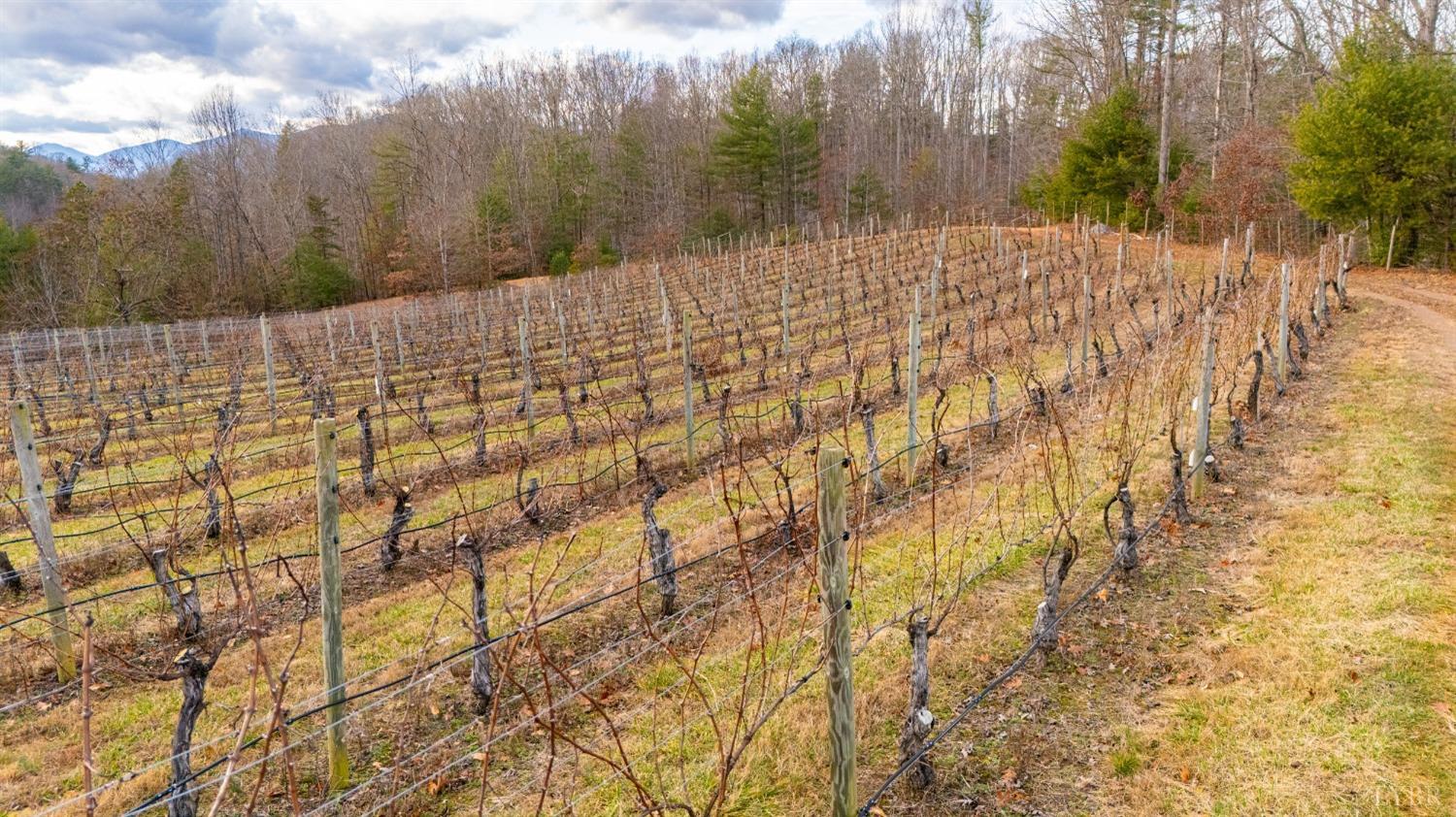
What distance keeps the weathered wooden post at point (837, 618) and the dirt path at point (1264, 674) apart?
75cm

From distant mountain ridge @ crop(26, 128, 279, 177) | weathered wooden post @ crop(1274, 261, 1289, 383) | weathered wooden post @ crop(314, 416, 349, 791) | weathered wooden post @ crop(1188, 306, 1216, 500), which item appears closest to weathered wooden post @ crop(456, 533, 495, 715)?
weathered wooden post @ crop(314, 416, 349, 791)

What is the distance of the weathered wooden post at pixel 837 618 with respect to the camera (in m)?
2.29

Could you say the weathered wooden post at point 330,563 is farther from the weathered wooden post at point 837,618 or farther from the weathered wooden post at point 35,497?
the weathered wooden post at point 35,497

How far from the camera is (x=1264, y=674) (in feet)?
12.2

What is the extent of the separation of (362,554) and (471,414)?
444 centimetres

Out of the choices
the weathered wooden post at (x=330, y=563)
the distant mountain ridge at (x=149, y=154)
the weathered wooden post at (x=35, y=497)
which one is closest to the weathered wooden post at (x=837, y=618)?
the weathered wooden post at (x=330, y=563)

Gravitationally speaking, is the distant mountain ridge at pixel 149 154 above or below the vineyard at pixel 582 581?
above

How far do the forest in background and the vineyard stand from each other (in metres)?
9.95

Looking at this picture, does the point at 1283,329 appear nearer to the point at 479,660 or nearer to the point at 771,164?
the point at 479,660

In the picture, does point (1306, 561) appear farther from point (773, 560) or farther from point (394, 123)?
point (394, 123)

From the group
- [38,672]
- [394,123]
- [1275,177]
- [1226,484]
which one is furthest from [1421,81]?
[394,123]

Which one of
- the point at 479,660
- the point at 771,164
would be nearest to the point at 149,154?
the point at 771,164

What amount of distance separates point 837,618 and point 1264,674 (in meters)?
2.69

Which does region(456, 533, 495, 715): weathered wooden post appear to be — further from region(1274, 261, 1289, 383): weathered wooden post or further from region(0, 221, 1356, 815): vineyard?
region(1274, 261, 1289, 383): weathered wooden post
